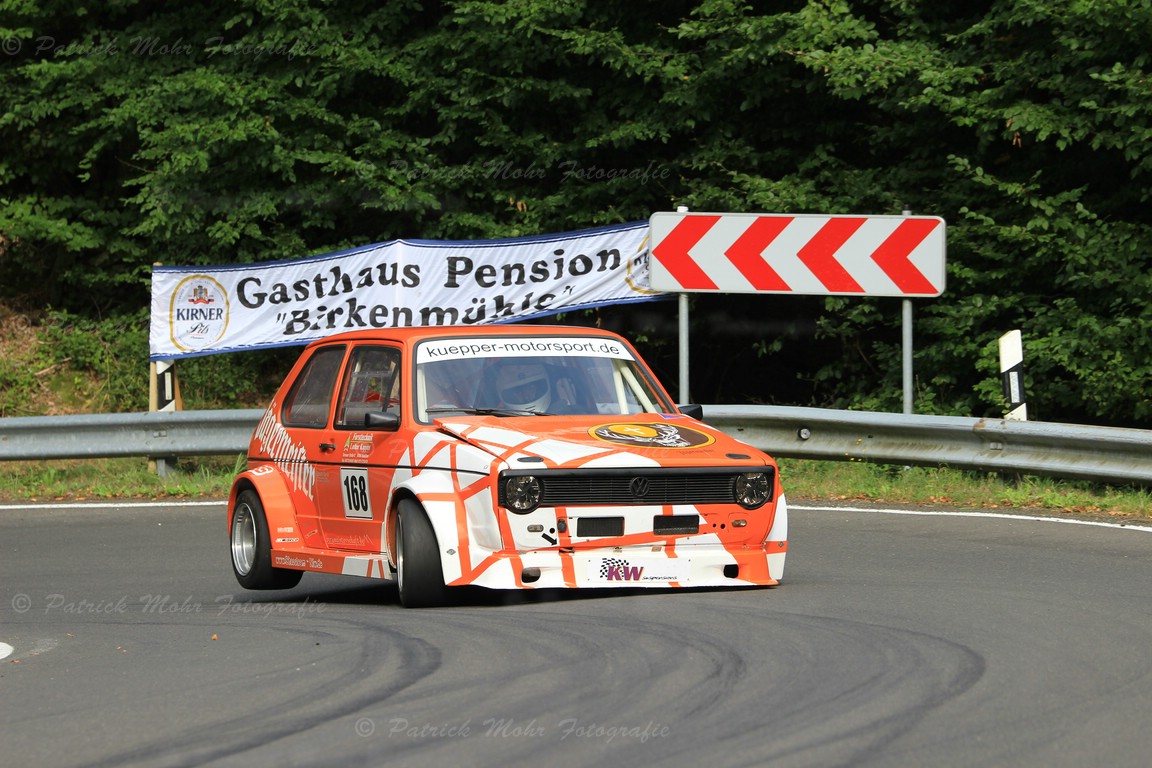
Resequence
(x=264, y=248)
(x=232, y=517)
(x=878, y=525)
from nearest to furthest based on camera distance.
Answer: (x=232, y=517), (x=878, y=525), (x=264, y=248)

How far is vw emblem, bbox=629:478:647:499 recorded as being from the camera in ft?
27.7

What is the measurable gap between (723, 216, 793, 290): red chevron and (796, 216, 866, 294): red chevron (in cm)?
31

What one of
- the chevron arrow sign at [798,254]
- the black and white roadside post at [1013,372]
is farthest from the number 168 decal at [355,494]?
the chevron arrow sign at [798,254]

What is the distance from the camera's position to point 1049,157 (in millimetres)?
17500

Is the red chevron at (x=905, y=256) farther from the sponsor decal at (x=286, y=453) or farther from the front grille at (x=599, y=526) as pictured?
the front grille at (x=599, y=526)

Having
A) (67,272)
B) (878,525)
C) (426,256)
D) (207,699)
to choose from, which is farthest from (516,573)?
(67,272)

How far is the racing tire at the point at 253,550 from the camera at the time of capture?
33.2 feet

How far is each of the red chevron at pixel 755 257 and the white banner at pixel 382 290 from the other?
6.42 ft

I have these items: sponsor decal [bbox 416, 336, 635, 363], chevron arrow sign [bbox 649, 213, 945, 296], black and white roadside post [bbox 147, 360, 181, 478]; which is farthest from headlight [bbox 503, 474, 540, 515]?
black and white roadside post [bbox 147, 360, 181, 478]

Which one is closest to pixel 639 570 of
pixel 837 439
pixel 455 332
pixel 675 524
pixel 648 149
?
pixel 675 524

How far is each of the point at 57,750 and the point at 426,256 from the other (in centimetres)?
1283

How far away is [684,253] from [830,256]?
1.35m

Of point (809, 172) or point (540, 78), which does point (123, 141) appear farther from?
point (809, 172)

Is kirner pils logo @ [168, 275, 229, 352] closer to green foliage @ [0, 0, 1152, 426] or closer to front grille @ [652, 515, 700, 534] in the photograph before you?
green foliage @ [0, 0, 1152, 426]
